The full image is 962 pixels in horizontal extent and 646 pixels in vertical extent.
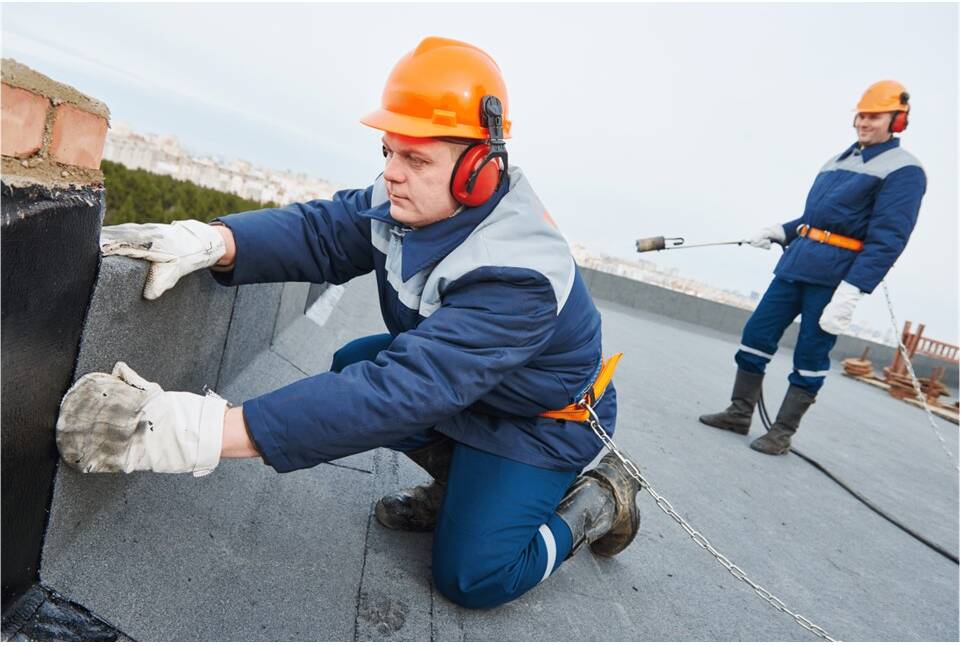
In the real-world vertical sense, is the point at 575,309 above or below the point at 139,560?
above

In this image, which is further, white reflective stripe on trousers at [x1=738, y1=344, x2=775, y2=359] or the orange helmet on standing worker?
white reflective stripe on trousers at [x1=738, y1=344, x2=775, y2=359]

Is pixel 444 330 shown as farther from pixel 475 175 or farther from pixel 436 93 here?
pixel 436 93

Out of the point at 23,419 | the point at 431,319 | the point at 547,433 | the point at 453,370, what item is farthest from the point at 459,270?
the point at 23,419

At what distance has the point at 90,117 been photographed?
1365 millimetres

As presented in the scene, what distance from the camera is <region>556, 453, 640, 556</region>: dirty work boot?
2158mm

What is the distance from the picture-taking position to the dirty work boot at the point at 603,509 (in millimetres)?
2158

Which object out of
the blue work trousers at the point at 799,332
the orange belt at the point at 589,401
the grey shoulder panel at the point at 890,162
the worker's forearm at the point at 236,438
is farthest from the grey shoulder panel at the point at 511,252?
the grey shoulder panel at the point at 890,162

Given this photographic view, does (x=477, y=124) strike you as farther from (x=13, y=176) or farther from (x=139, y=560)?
(x=139, y=560)

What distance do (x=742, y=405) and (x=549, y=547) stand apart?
105 inches

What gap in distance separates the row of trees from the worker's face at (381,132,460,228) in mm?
3404

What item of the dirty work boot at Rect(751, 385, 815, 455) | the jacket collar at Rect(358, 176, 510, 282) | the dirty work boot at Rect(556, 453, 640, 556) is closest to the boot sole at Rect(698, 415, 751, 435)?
the dirty work boot at Rect(751, 385, 815, 455)

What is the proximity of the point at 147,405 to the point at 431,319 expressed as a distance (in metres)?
0.61

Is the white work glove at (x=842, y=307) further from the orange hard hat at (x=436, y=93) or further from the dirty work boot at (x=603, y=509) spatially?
the orange hard hat at (x=436, y=93)

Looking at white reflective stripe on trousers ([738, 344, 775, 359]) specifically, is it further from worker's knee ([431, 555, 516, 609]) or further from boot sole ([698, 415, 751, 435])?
worker's knee ([431, 555, 516, 609])
